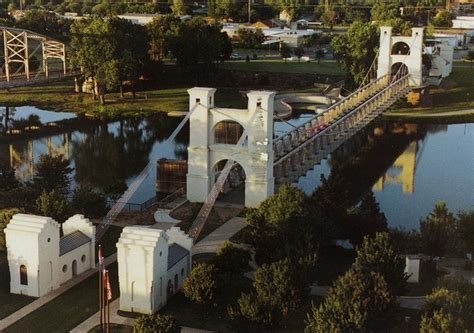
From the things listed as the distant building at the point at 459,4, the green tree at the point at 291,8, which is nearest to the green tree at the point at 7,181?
the green tree at the point at 291,8

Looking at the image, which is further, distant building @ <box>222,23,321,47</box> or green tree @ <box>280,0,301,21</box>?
green tree @ <box>280,0,301,21</box>

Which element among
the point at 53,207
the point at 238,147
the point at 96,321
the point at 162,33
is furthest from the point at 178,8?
the point at 96,321

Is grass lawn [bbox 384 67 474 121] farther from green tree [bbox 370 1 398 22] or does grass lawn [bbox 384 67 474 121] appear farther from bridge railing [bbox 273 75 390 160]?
green tree [bbox 370 1 398 22]

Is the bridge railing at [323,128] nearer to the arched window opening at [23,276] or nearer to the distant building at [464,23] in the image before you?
the arched window opening at [23,276]

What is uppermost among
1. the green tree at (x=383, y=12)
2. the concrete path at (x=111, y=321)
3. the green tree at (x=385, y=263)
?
the green tree at (x=383, y=12)

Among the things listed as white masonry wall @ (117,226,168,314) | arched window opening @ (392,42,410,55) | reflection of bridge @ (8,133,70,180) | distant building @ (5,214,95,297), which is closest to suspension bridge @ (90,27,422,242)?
arched window opening @ (392,42,410,55)

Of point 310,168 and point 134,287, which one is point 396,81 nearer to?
point 310,168

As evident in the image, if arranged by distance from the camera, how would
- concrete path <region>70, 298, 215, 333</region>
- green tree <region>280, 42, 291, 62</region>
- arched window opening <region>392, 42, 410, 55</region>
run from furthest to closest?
green tree <region>280, 42, 291, 62</region>
arched window opening <region>392, 42, 410, 55</region>
concrete path <region>70, 298, 215, 333</region>
